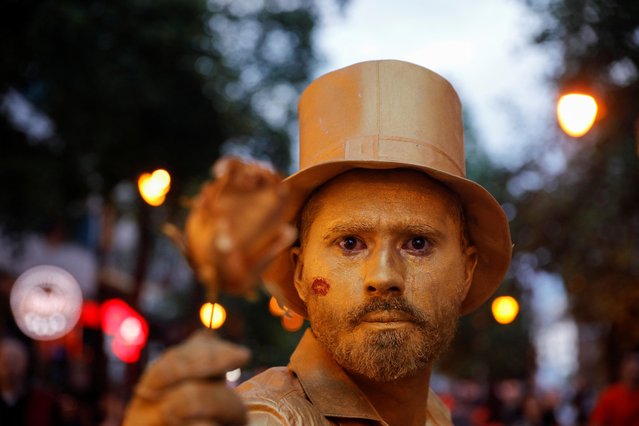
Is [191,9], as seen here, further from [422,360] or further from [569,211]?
[422,360]

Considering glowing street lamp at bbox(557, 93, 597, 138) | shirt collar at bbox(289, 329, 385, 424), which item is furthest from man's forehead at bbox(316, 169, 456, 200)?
glowing street lamp at bbox(557, 93, 597, 138)

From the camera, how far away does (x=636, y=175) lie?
11578mm

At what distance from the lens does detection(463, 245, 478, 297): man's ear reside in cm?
287

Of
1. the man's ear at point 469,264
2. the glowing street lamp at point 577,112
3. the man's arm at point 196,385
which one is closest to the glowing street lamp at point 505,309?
the glowing street lamp at point 577,112

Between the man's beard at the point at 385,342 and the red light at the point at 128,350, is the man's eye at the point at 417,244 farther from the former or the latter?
the red light at the point at 128,350

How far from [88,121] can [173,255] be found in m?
16.3

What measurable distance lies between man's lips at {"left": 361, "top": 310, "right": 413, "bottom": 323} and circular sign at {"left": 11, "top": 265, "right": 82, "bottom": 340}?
542 inches

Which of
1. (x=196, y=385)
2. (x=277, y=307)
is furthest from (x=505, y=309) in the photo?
(x=196, y=385)

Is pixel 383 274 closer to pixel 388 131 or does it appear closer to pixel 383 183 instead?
pixel 383 183

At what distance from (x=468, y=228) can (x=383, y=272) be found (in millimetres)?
678

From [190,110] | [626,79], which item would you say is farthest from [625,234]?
[190,110]

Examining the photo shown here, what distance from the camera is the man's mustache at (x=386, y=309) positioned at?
2438 mm

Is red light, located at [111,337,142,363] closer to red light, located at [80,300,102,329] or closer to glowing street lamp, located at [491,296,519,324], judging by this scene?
red light, located at [80,300,102,329]

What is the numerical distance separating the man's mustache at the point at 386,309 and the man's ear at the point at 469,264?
16.9 inches
